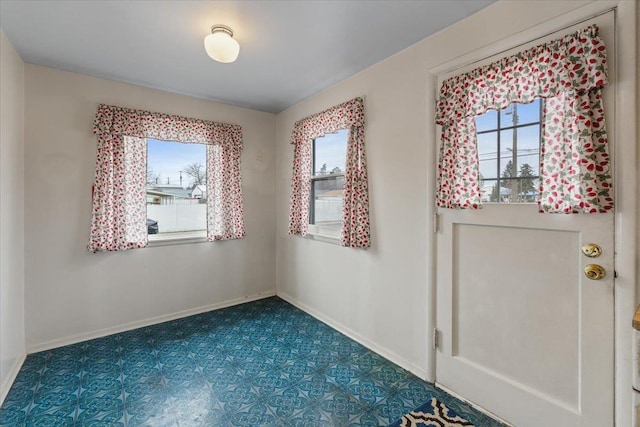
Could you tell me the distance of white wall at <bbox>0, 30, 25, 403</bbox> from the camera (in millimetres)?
2026

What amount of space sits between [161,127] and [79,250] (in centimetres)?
137

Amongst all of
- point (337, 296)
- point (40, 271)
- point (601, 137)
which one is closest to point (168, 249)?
point (40, 271)

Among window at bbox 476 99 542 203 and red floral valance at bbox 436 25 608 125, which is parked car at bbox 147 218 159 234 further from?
window at bbox 476 99 542 203

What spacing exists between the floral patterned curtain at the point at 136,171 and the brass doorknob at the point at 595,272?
305cm

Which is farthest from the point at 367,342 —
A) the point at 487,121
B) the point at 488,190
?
the point at 487,121

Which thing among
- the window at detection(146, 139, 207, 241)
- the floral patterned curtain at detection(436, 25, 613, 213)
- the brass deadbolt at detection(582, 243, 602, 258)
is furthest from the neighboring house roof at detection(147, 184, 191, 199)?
the brass deadbolt at detection(582, 243, 602, 258)

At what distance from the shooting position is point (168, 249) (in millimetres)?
3215

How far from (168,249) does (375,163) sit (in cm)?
232

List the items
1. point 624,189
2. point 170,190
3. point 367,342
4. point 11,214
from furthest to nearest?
point 170,190
point 367,342
point 11,214
point 624,189

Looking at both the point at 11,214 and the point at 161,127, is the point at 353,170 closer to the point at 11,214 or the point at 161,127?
the point at 161,127

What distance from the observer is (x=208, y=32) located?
2072mm

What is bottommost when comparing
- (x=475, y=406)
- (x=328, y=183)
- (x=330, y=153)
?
(x=475, y=406)

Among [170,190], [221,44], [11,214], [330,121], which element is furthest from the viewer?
[170,190]

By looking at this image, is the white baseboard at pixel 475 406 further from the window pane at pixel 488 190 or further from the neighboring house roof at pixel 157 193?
the neighboring house roof at pixel 157 193
